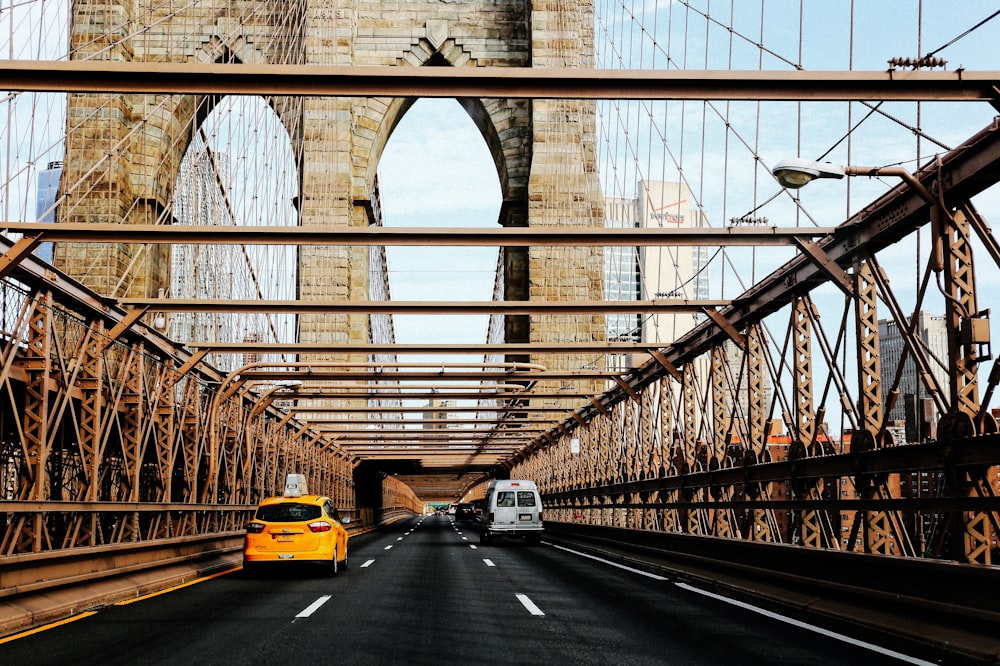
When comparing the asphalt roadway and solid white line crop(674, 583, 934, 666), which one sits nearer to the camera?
solid white line crop(674, 583, 934, 666)

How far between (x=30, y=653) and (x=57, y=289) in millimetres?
6670

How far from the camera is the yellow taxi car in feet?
58.7

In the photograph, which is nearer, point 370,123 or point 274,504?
point 274,504

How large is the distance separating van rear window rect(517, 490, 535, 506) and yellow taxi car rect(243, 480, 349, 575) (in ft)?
53.4

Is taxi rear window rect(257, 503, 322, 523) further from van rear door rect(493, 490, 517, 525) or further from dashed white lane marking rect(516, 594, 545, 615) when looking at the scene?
van rear door rect(493, 490, 517, 525)

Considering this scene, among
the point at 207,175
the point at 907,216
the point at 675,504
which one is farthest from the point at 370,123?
the point at 907,216

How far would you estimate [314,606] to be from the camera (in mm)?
12773

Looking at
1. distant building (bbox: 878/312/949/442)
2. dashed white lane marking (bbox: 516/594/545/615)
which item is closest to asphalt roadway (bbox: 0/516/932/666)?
dashed white lane marking (bbox: 516/594/545/615)

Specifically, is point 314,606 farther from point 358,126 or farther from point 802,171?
point 358,126

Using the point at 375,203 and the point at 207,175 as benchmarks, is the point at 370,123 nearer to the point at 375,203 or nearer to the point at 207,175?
the point at 207,175

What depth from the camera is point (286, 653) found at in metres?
8.70

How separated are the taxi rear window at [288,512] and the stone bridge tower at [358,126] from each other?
22287 millimetres

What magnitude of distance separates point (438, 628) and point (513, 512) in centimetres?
2397

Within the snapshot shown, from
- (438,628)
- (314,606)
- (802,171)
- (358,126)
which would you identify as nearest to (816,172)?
(802,171)
